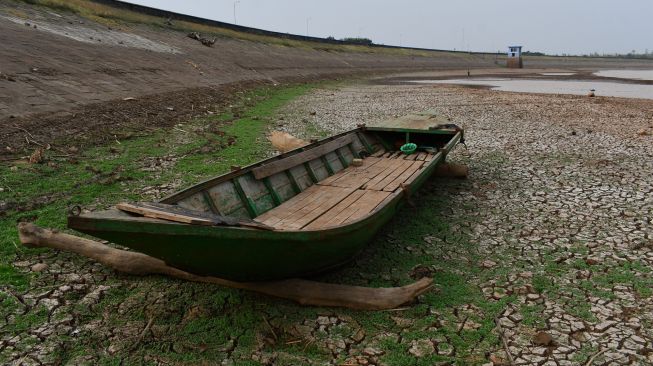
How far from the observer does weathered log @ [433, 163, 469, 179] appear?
1110 cm

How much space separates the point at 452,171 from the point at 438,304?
5.91 metres

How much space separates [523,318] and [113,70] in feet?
69.0

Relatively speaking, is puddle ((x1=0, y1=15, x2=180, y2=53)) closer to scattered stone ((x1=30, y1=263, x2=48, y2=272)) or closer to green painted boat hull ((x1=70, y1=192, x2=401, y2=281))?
scattered stone ((x1=30, y1=263, x2=48, y2=272))

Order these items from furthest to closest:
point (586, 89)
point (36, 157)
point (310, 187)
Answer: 1. point (586, 89)
2. point (36, 157)
3. point (310, 187)

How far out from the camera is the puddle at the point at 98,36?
23775 mm

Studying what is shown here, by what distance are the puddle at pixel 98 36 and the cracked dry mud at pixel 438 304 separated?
70.7 feet

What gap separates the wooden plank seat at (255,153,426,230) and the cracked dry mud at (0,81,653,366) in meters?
0.68

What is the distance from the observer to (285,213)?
279 inches

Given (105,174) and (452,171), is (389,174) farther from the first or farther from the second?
→ (105,174)

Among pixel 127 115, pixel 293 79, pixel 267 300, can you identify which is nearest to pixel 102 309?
pixel 267 300

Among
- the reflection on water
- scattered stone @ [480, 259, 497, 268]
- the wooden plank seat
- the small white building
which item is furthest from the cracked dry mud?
the small white building

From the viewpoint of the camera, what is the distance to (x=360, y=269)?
672cm

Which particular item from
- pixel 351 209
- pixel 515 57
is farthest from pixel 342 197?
pixel 515 57

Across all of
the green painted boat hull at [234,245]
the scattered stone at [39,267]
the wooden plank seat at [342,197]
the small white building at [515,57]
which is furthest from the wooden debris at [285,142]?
the small white building at [515,57]
